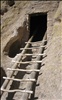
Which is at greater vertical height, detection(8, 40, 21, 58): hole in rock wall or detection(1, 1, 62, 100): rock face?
detection(1, 1, 62, 100): rock face

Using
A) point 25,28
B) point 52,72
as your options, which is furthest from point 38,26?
point 52,72

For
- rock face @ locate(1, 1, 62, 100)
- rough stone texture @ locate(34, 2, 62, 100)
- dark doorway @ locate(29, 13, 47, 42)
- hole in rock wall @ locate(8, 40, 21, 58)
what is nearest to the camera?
rough stone texture @ locate(34, 2, 62, 100)

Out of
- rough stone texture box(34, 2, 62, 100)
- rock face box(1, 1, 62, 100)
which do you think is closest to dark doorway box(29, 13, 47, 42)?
rock face box(1, 1, 62, 100)

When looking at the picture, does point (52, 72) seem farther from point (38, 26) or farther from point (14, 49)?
point (38, 26)

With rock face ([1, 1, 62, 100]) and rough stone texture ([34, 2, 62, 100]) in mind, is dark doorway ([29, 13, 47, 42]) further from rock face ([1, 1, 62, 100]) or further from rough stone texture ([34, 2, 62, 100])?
rough stone texture ([34, 2, 62, 100])

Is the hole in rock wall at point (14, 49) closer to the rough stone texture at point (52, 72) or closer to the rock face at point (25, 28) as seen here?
the rock face at point (25, 28)

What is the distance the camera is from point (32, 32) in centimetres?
1405

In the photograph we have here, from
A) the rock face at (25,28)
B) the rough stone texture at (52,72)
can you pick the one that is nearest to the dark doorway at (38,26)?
the rock face at (25,28)

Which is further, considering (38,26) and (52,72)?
(38,26)

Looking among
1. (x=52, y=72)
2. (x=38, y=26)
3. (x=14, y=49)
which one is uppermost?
(x=38, y=26)

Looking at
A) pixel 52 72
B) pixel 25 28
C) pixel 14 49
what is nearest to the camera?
pixel 52 72

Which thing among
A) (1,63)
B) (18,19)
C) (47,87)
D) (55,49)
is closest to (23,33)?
(18,19)

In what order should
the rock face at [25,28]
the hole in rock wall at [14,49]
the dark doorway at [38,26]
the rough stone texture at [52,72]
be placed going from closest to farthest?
1. the rough stone texture at [52,72]
2. the rock face at [25,28]
3. the hole in rock wall at [14,49]
4. the dark doorway at [38,26]

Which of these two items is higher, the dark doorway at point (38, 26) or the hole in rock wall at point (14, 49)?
the dark doorway at point (38, 26)
